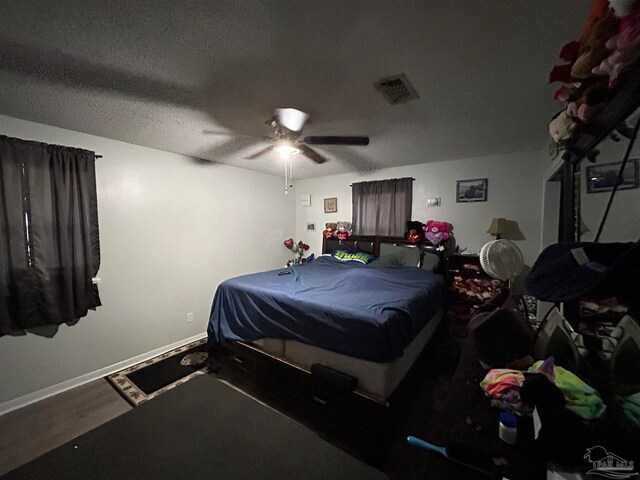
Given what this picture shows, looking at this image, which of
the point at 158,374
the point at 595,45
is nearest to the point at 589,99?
the point at 595,45

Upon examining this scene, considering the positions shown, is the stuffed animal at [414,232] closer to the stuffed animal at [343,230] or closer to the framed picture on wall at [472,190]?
the framed picture on wall at [472,190]

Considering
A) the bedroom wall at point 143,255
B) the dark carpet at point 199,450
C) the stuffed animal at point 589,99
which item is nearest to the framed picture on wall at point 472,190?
the stuffed animal at point 589,99

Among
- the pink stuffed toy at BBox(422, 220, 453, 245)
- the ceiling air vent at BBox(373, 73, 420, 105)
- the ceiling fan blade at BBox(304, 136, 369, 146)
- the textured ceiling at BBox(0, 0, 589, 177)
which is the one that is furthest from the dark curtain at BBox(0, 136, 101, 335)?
the pink stuffed toy at BBox(422, 220, 453, 245)

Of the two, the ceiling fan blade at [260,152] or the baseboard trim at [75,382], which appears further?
the ceiling fan blade at [260,152]

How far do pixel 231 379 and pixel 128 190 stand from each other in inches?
90.6

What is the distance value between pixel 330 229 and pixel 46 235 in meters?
3.48

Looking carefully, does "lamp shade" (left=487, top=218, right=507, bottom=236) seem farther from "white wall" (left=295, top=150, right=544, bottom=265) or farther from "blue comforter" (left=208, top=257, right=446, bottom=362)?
"blue comforter" (left=208, top=257, right=446, bottom=362)

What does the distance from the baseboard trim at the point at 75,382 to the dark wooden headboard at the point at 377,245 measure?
2701 mm

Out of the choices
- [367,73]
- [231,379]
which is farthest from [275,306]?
[367,73]

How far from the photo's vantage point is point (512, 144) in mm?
2832

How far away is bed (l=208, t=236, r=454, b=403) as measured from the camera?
5.38ft

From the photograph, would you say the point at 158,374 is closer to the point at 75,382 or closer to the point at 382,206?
the point at 75,382

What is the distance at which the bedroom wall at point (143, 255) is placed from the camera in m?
2.21

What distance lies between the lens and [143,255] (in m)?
2.86
